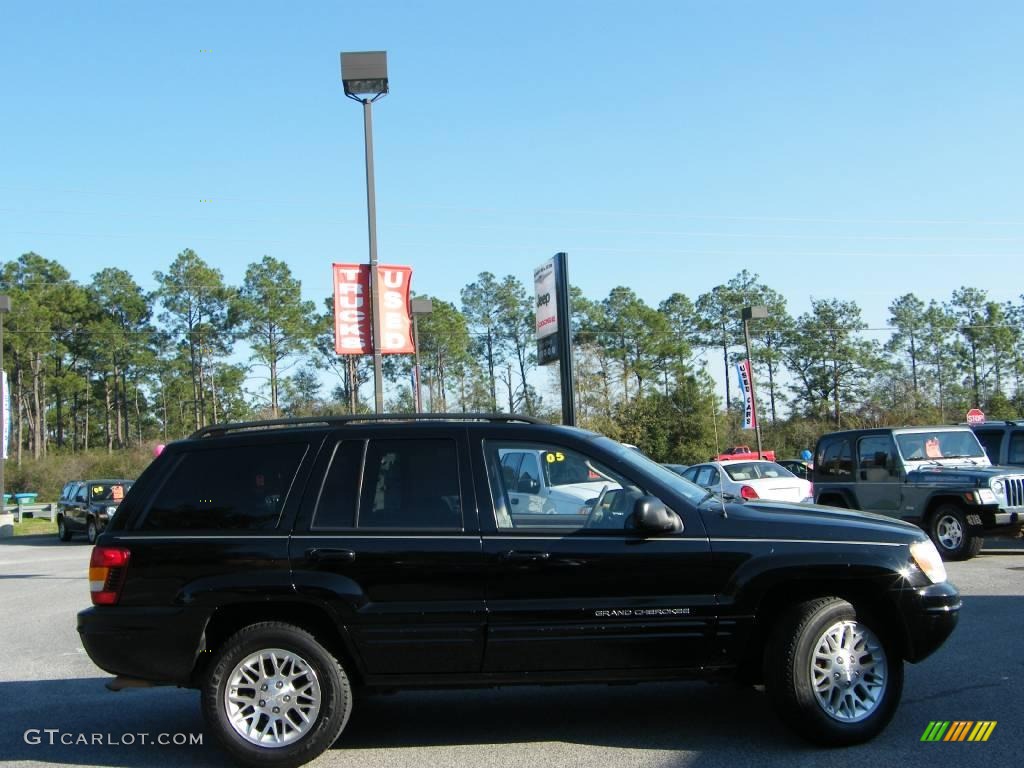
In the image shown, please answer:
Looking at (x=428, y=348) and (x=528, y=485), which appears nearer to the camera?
(x=528, y=485)

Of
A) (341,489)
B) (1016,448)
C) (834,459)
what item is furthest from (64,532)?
(341,489)

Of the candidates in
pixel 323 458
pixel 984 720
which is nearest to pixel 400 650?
pixel 323 458

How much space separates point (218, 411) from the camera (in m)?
73.2

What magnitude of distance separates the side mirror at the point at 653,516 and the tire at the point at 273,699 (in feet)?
6.13

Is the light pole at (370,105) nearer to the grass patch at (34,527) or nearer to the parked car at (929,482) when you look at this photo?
the parked car at (929,482)

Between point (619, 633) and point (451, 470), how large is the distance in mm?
1304

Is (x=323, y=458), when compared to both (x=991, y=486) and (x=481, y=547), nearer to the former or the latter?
(x=481, y=547)

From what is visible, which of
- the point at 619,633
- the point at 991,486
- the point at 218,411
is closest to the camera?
the point at 619,633

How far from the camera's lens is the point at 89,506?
26672 mm

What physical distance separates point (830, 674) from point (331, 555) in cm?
282

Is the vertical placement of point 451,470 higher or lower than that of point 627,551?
higher

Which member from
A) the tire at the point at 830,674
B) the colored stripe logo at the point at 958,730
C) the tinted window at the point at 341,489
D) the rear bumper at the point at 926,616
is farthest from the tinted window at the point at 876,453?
the tinted window at the point at 341,489

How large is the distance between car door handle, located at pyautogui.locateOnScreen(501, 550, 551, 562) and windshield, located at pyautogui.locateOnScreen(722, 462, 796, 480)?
44.4ft

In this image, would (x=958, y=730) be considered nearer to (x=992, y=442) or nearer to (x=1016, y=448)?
(x=1016, y=448)
